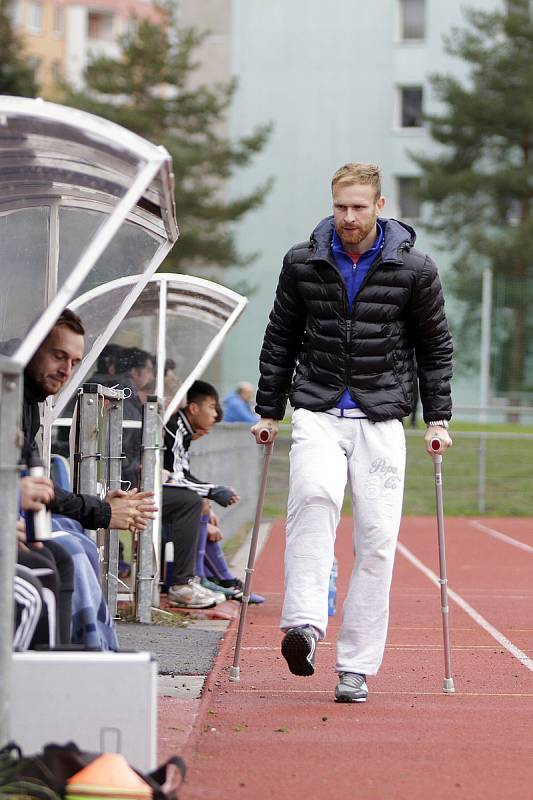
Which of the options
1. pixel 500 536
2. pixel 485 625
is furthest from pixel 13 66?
pixel 485 625

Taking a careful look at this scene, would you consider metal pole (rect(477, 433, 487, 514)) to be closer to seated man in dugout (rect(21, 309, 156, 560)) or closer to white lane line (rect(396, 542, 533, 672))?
white lane line (rect(396, 542, 533, 672))

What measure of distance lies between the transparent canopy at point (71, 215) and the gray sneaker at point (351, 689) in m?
1.94

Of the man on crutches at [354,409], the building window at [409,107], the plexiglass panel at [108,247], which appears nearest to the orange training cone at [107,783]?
the man on crutches at [354,409]

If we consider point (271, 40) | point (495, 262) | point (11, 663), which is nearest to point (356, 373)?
point (11, 663)

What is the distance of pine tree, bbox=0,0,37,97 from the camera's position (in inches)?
1900

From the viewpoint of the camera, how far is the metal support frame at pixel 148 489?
881cm

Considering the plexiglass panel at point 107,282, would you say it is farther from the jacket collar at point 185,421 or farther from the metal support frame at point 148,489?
the jacket collar at point 185,421

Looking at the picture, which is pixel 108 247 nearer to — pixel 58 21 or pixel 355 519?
pixel 355 519

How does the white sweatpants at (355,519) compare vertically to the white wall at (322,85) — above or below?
below

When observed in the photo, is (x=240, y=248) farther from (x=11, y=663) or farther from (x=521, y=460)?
(x=11, y=663)

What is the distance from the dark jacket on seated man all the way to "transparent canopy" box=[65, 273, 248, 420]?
A: 3.12m

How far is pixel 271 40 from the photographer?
168ft

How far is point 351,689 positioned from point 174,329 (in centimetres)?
398

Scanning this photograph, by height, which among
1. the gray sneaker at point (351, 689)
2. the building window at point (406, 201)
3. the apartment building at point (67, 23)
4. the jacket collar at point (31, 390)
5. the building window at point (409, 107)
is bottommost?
the gray sneaker at point (351, 689)
